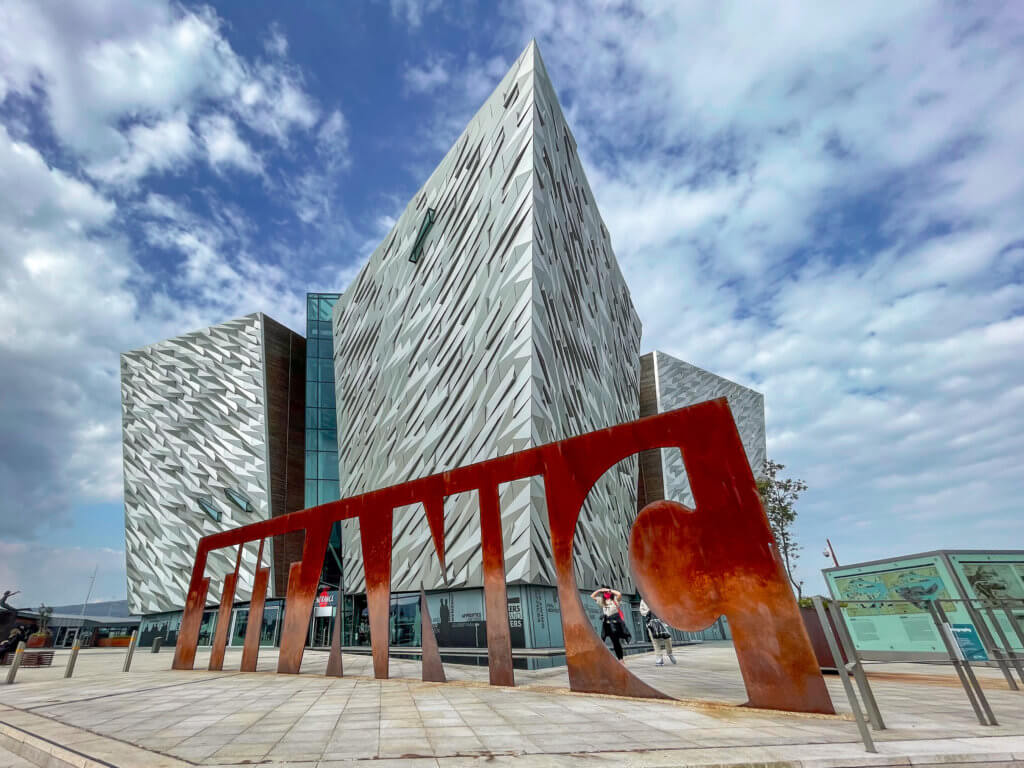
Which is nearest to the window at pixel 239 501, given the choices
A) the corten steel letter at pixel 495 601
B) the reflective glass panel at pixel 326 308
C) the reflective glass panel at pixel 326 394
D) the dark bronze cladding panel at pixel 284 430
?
the dark bronze cladding panel at pixel 284 430

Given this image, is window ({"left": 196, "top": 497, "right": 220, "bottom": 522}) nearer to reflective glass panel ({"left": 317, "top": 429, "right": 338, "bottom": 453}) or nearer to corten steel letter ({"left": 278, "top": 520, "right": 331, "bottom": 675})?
reflective glass panel ({"left": 317, "top": 429, "right": 338, "bottom": 453})

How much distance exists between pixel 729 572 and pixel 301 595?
916 centimetres

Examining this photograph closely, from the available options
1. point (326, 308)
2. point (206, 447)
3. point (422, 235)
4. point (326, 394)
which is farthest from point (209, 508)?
point (422, 235)

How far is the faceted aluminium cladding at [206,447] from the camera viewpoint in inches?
1220

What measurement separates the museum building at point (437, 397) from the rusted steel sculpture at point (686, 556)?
16.0 ft

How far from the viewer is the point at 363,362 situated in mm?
29984

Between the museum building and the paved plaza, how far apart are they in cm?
590

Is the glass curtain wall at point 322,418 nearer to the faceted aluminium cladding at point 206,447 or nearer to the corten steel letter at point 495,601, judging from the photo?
the faceted aluminium cladding at point 206,447

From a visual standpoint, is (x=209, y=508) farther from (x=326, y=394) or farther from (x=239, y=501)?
(x=326, y=394)

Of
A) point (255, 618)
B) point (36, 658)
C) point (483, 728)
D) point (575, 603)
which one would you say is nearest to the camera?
→ point (483, 728)

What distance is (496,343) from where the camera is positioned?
62.2 ft

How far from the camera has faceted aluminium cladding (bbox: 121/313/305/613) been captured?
3100 cm

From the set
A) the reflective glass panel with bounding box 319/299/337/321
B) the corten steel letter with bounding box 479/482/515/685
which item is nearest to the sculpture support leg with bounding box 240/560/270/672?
the corten steel letter with bounding box 479/482/515/685

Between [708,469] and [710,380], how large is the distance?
39921mm
